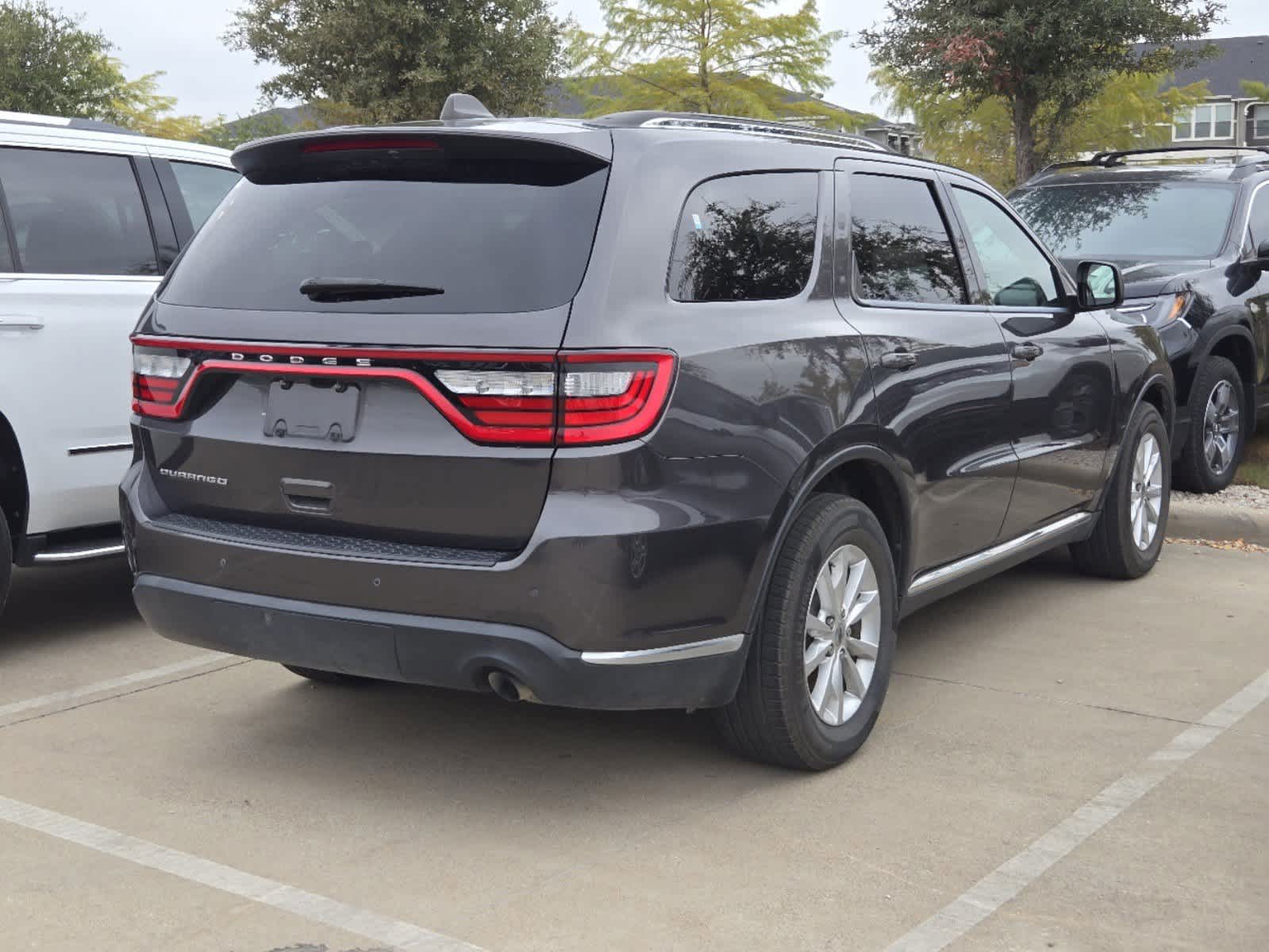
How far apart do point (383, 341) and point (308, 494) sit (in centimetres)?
45

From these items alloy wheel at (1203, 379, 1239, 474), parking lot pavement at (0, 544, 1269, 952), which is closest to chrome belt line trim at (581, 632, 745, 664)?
parking lot pavement at (0, 544, 1269, 952)

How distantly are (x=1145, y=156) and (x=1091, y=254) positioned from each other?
1664 mm

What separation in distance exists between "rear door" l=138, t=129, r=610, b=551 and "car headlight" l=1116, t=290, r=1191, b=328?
5.16 meters

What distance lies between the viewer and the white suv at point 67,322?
5434mm

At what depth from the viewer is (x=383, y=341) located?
143 inches

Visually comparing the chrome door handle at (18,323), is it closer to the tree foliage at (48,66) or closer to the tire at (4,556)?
the tire at (4,556)

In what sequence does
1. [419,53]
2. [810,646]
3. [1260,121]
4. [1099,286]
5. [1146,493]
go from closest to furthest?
[810,646], [1099,286], [1146,493], [419,53], [1260,121]

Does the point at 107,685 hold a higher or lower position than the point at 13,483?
lower

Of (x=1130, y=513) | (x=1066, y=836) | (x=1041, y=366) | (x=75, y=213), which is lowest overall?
(x=1066, y=836)

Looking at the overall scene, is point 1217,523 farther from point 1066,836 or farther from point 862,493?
point 1066,836

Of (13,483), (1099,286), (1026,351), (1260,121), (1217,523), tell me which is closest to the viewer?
(1026,351)

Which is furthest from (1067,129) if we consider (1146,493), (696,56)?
(1146,493)

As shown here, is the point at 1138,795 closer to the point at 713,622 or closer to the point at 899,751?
the point at 899,751

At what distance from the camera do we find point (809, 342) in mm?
4062
